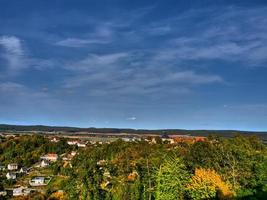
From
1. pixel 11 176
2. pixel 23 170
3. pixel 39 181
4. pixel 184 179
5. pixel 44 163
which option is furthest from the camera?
pixel 44 163

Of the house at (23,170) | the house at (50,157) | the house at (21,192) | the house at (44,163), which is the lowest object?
the house at (21,192)

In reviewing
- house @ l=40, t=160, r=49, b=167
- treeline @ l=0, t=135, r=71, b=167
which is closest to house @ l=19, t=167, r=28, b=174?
treeline @ l=0, t=135, r=71, b=167

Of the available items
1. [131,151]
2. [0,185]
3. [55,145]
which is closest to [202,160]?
[131,151]

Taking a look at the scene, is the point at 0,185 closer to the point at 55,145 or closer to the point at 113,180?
the point at 113,180

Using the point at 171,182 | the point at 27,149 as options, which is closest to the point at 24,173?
the point at 27,149

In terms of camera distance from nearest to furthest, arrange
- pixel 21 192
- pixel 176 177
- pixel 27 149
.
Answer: pixel 176 177 < pixel 21 192 < pixel 27 149

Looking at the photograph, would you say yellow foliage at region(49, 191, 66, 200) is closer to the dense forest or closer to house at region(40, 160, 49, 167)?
the dense forest

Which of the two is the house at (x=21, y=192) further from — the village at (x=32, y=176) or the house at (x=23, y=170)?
the house at (x=23, y=170)

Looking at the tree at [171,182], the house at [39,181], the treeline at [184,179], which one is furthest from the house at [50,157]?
the tree at [171,182]

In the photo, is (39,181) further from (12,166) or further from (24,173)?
(12,166)
